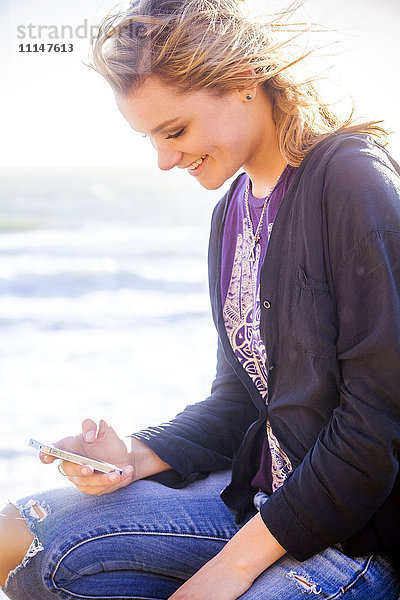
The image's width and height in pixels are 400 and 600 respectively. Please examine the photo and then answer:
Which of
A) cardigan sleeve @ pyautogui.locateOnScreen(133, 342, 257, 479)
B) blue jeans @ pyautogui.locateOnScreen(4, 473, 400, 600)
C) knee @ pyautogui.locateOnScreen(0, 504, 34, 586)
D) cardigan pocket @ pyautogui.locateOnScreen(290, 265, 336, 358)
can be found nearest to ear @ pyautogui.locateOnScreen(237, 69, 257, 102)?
cardigan pocket @ pyautogui.locateOnScreen(290, 265, 336, 358)

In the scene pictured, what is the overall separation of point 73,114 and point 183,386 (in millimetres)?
17805

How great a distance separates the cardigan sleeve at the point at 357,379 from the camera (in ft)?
4.16

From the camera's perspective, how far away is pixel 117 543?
5.13 feet

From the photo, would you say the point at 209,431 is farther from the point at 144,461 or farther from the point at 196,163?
the point at 196,163

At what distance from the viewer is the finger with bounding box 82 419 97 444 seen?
5.43 feet

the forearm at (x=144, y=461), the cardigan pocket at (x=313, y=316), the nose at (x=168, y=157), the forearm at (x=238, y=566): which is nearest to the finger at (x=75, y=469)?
the forearm at (x=144, y=461)

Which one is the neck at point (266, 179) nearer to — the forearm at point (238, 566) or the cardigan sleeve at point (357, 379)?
the cardigan sleeve at point (357, 379)

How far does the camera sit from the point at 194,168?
5.52ft

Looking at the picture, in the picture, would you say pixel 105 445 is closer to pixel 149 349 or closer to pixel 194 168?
pixel 194 168

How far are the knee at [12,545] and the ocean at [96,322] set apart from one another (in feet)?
1.16

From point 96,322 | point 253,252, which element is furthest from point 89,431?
point 96,322

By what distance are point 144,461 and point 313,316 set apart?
65cm

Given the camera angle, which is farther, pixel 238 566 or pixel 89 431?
pixel 89 431

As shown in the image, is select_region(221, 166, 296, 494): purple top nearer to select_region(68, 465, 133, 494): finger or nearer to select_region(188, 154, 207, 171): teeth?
select_region(188, 154, 207, 171): teeth
